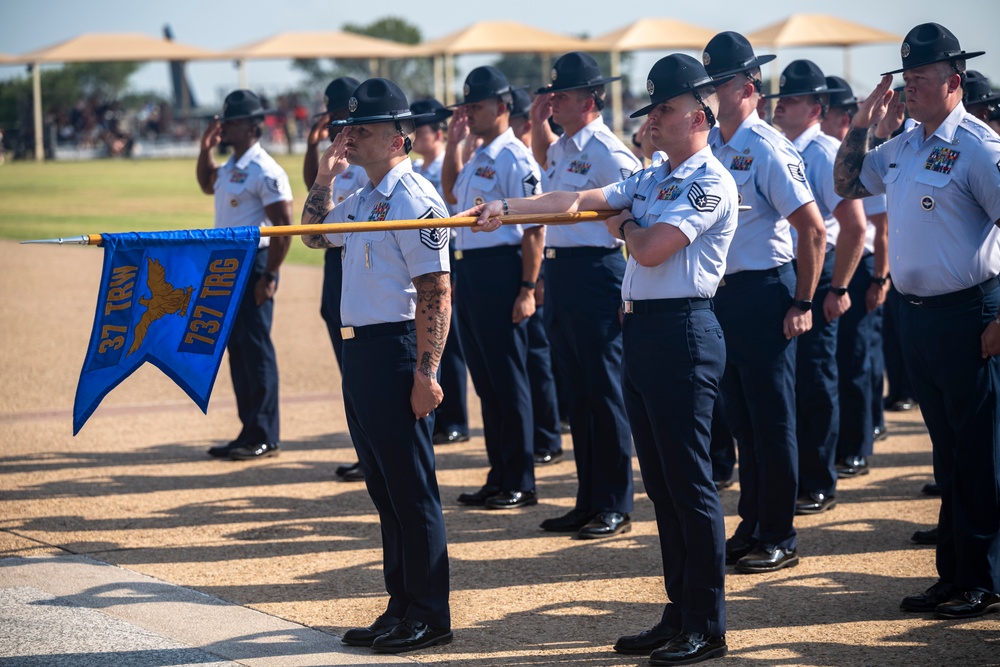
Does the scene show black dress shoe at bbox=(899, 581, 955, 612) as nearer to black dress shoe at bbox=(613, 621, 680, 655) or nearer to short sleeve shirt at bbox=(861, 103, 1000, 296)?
black dress shoe at bbox=(613, 621, 680, 655)

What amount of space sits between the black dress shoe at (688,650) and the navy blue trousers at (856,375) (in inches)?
133

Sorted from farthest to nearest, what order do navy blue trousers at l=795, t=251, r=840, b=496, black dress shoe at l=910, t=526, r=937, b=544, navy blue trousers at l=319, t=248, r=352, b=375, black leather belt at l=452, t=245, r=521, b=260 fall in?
navy blue trousers at l=319, t=248, r=352, b=375 < black leather belt at l=452, t=245, r=521, b=260 < navy blue trousers at l=795, t=251, r=840, b=496 < black dress shoe at l=910, t=526, r=937, b=544

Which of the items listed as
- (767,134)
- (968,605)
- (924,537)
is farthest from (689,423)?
(924,537)

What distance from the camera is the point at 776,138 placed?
5742 millimetres

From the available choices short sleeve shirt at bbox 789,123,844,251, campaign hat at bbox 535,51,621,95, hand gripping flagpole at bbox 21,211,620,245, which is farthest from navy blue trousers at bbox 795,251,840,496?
hand gripping flagpole at bbox 21,211,620,245

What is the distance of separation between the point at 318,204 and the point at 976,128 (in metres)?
2.72

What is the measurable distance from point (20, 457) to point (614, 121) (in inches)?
1491

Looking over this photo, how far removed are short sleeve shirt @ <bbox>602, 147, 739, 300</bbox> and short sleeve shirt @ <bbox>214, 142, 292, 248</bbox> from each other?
391 centimetres

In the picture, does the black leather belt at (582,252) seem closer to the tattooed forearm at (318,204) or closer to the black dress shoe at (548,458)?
the tattooed forearm at (318,204)

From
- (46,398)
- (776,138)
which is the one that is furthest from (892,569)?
(46,398)

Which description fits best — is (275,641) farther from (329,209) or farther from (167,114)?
(167,114)

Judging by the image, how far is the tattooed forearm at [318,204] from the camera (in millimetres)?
5086

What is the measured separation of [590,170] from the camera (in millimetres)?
6434

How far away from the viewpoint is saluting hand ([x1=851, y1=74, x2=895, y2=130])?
17.7 feet
